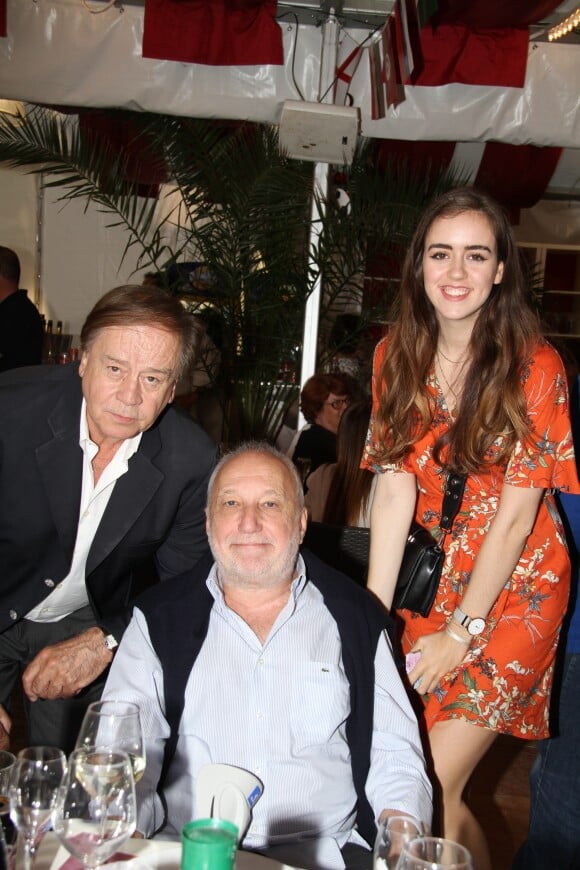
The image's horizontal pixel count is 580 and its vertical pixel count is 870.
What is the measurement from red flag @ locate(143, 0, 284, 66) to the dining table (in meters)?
4.18

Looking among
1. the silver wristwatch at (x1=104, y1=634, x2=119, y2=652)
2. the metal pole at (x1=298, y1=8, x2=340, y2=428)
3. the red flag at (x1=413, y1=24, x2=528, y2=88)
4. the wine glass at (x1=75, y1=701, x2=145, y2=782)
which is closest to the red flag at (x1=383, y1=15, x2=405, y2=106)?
the red flag at (x1=413, y1=24, x2=528, y2=88)

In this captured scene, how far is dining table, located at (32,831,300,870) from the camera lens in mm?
1266

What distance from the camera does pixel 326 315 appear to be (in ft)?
17.3

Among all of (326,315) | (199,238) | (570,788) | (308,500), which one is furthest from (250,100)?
(570,788)

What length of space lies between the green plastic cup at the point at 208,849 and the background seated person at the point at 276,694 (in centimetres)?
87

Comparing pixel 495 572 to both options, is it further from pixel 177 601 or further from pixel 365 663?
pixel 177 601

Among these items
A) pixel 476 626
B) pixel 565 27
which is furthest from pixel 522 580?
pixel 565 27

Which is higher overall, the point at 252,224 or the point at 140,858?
the point at 252,224

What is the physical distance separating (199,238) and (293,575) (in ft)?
9.73

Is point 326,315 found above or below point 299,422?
above

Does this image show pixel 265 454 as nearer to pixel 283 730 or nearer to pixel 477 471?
pixel 477 471

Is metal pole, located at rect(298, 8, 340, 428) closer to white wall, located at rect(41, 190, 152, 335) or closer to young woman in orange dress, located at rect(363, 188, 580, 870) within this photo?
young woman in orange dress, located at rect(363, 188, 580, 870)

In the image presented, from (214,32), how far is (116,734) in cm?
412

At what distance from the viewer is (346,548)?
2.51 m
